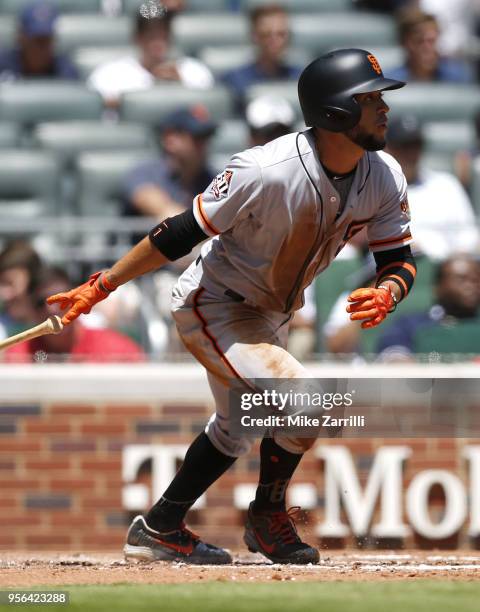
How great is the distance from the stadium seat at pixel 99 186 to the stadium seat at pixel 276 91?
1364 mm

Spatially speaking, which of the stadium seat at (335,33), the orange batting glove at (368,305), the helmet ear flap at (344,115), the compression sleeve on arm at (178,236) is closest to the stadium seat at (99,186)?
the stadium seat at (335,33)

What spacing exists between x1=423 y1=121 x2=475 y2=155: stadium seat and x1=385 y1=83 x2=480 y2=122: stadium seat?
0.22m

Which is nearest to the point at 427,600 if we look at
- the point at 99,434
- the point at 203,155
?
the point at 99,434

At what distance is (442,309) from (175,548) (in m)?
2.32

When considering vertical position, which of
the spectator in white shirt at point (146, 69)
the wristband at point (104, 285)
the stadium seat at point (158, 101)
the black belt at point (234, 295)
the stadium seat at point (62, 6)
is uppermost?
the stadium seat at point (62, 6)

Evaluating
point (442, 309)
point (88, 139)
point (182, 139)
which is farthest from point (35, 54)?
point (442, 309)

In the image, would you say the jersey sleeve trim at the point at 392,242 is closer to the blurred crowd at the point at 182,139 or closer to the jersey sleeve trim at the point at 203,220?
the jersey sleeve trim at the point at 203,220

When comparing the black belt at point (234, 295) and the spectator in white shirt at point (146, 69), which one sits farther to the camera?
the spectator in white shirt at point (146, 69)

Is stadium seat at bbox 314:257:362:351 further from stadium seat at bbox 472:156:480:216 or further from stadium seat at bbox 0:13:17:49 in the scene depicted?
stadium seat at bbox 0:13:17:49

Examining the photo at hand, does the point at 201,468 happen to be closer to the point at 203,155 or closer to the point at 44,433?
the point at 44,433

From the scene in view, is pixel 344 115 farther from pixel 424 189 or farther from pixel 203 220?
pixel 424 189

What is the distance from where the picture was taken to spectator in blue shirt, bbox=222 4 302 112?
31.8 ft

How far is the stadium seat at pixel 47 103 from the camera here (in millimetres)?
9383

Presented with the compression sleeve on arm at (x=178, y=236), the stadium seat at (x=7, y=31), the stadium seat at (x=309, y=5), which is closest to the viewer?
the compression sleeve on arm at (x=178, y=236)
